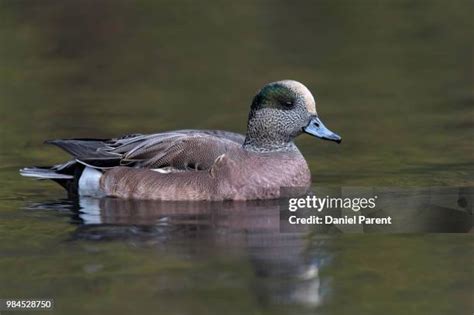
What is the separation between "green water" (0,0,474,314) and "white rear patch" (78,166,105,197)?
24cm

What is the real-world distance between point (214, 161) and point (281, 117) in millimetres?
688

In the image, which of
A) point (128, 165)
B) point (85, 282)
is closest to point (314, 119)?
point (128, 165)

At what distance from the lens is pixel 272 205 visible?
411 inches

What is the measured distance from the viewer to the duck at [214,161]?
10.7 meters

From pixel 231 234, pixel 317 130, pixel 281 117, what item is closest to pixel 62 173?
pixel 281 117

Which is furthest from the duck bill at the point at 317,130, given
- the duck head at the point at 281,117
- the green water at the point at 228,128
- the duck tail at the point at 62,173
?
the duck tail at the point at 62,173

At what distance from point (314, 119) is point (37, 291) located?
3.59m

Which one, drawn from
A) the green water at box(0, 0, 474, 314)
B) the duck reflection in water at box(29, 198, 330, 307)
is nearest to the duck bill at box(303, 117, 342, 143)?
the green water at box(0, 0, 474, 314)

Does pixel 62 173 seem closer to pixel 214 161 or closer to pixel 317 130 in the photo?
pixel 214 161

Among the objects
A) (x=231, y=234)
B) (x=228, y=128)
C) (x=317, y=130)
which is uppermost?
(x=317, y=130)

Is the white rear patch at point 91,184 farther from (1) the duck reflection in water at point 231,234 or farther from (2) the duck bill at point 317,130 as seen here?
(2) the duck bill at point 317,130

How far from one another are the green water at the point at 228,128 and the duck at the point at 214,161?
23 cm

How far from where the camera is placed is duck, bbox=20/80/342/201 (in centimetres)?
1066

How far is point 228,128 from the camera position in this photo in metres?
13.1
